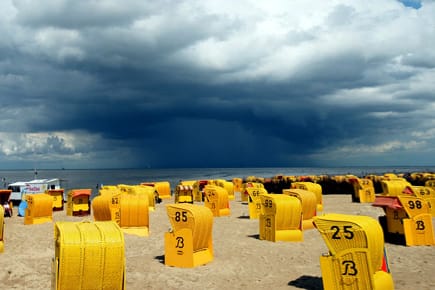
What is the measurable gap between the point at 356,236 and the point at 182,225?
19.0 feet

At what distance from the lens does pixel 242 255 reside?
45.1 ft

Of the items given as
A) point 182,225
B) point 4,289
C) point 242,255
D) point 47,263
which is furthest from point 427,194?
point 4,289

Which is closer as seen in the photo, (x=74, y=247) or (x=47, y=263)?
(x=74, y=247)

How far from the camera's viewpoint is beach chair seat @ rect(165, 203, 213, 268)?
1206 centimetres

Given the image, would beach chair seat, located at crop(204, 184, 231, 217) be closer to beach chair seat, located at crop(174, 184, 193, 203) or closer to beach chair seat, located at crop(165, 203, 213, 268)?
beach chair seat, located at crop(174, 184, 193, 203)

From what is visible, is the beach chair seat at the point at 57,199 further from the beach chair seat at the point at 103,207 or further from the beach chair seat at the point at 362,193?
the beach chair seat at the point at 362,193

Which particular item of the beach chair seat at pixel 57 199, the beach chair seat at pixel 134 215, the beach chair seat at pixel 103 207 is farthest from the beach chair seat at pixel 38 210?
the beach chair seat at pixel 134 215

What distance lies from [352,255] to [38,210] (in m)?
19.9

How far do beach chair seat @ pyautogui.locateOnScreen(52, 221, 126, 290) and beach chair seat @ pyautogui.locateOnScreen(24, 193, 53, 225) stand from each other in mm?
17190

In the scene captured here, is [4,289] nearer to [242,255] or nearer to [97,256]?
[97,256]

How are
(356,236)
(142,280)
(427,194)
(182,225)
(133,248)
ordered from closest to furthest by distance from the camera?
(356,236) < (142,280) < (182,225) < (133,248) < (427,194)

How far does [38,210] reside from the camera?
2291 centimetres

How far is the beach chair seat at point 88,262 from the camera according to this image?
694cm

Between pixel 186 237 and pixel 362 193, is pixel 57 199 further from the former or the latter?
pixel 362 193
